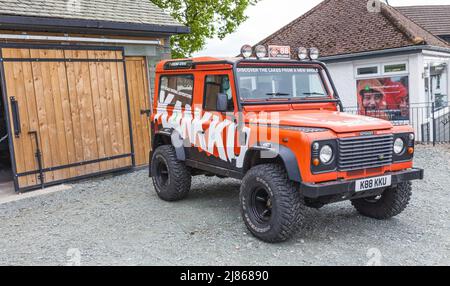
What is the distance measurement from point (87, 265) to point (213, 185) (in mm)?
3780

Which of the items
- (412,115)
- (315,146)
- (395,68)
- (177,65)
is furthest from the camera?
(395,68)

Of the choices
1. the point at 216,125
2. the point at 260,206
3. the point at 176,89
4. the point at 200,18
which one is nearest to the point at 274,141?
the point at 260,206

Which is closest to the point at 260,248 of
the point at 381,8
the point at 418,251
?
the point at 418,251

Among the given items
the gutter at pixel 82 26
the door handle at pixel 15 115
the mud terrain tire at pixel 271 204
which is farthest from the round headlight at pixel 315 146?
the gutter at pixel 82 26

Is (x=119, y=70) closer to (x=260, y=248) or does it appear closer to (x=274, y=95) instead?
(x=274, y=95)

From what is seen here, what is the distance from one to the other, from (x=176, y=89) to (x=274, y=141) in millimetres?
2390

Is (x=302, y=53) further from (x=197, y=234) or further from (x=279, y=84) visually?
(x=197, y=234)

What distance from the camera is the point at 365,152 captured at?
189 inches

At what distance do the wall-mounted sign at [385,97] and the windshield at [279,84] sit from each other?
8.73 metres

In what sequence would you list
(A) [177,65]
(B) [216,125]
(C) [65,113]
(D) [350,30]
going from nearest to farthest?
(B) [216,125], (A) [177,65], (C) [65,113], (D) [350,30]

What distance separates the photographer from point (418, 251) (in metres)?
4.66

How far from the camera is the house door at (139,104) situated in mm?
9602

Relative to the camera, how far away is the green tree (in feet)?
70.5

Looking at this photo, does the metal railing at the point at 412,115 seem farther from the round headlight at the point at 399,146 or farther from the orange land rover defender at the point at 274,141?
the round headlight at the point at 399,146
